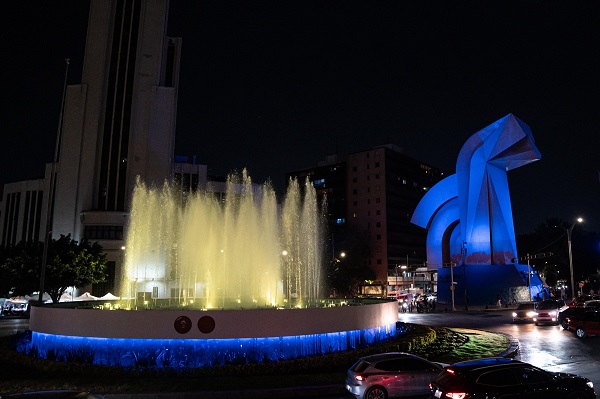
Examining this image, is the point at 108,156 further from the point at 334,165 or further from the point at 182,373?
the point at 334,165

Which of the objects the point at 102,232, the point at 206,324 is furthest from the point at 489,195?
the point at 206,324

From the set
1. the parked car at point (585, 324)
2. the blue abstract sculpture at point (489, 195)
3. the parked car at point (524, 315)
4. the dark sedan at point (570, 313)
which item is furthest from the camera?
the blue abstract sculpture at point (489, 195)

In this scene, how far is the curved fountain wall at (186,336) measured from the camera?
608 inches

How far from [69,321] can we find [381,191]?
323ft

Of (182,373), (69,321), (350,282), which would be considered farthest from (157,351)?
(350,282)

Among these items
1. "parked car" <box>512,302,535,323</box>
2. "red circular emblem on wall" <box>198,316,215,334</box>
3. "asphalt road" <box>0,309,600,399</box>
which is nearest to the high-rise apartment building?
"parked car" <box>512,302,535,323</box>

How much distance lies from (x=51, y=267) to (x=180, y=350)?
1228 inches

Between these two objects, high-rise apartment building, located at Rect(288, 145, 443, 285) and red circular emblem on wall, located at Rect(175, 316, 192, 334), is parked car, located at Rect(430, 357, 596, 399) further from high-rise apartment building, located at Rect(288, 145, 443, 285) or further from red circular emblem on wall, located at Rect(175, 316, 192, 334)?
high-rise apartment building, located at Rect(288, 145, 443, 285)

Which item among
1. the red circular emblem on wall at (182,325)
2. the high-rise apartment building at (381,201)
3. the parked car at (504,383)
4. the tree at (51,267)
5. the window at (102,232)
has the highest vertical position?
the high-rise apartment building at (381,201)

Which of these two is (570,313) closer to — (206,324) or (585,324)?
(585,324)

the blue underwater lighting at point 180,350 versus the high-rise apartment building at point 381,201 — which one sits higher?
the high-rise apartment building at point 381,201

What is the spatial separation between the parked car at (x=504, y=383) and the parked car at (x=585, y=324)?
49.6 feet

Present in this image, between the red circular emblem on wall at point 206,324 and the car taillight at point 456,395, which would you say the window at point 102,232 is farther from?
the car taillight at point 456,395

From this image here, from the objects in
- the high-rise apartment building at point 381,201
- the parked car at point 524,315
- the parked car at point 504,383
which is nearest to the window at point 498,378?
the parked car at point 504,383
